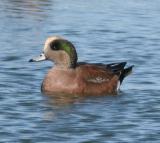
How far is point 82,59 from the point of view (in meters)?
20.1

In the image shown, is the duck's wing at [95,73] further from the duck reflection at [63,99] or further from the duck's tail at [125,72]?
the duck reflection at [63,99]

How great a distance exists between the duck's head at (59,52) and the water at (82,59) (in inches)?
22.9

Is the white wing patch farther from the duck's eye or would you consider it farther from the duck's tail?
the duck's eye

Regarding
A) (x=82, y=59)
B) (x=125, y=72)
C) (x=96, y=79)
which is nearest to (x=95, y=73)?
(x=96, y=79)

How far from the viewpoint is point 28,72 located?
18422mm

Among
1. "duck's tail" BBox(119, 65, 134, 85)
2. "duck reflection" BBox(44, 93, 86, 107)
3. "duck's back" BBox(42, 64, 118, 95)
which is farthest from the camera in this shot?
"duck's tail" BBox(119, 65, 134, 85)

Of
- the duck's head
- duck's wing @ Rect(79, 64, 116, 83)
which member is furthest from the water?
the duck's head

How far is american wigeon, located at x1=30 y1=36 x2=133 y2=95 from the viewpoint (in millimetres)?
16969

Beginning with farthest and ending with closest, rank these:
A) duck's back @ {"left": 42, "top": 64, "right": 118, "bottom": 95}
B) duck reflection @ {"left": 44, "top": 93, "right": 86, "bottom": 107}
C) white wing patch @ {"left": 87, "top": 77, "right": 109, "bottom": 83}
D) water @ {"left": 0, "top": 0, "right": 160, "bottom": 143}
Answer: white wing patch @ {"left": 87, "top": 77, "right": 109, "bottom": 83} < duck's back @ {"left": 42, "top": 64, "right": 118, "bottom": 95} < duck reflection @ {"left": 44, "top": 93, "right": 86, "bottom": 107} < water @ {"left": 0, "top": 0, "right": 160, "bottom": 143}

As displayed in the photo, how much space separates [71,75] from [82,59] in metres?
3.04

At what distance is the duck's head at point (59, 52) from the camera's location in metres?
17.3

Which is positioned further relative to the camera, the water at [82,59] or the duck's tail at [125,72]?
the duck's tail at [125,72]

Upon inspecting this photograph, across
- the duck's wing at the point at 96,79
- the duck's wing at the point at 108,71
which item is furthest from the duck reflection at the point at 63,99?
the duck's wing at the point at 108,71

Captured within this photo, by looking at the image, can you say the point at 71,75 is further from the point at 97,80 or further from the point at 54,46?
the point at 54,46
